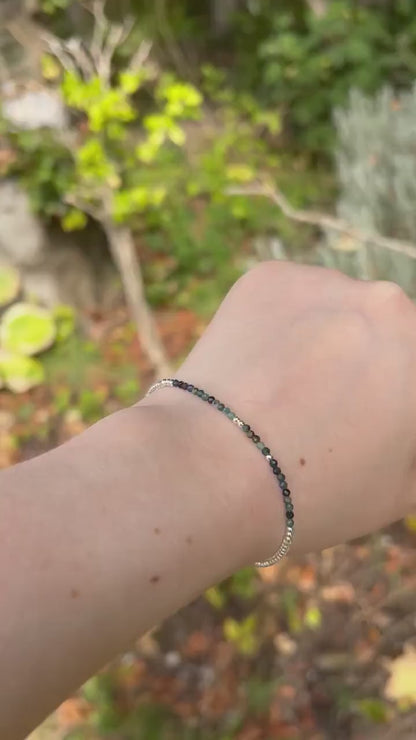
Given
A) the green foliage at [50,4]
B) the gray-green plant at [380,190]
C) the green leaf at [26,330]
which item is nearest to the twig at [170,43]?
the green foliage at [50,4]

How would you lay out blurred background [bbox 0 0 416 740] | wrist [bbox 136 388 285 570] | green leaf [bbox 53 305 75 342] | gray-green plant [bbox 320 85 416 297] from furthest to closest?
green leaf [bbox 53 305 75 342]
gray-green plant [bbox 320 85 416 297]
blurred background [bbox 0 0 416 740]
wrist [bbox 136 388 285 570]

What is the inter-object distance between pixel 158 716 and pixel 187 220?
9.96 ft

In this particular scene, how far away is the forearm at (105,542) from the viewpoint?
2.19 ft

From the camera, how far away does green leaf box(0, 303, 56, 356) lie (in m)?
3.53

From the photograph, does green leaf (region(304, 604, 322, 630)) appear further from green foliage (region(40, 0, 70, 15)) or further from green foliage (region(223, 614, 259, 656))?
green foliage (region(40, 0, 70, 15))

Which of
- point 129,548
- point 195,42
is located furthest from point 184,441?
point 195,42

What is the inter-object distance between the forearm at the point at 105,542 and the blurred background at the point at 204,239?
1041mm

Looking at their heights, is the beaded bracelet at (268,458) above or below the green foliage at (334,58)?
below

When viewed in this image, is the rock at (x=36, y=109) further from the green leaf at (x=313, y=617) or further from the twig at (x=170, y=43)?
the green leaf at (x=313, y=617)

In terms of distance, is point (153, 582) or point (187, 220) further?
point (187, 220)

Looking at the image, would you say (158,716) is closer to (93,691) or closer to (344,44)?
(93,691)

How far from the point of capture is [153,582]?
0.76 meters

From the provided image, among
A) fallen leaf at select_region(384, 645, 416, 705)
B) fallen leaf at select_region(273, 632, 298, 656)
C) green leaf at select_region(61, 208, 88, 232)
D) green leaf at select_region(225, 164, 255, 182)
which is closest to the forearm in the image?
fallen leaf at select_region(384, 645, 416, 705)

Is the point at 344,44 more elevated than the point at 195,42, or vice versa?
the point at 195,42
